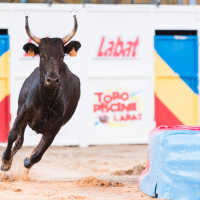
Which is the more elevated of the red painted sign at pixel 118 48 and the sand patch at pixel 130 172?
the red painted sign at pixel 118 48

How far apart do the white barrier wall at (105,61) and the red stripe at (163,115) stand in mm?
147

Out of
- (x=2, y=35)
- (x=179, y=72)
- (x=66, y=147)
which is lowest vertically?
(x=66, y=147)

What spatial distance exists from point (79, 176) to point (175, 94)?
4886 millimetres

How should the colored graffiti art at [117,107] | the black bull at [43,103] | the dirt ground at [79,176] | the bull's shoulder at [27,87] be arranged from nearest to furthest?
the dirt ground at [79,176], the black bull at [43,103], the bull's shoulder at [27,87], the colored graffiti art at [117,107]

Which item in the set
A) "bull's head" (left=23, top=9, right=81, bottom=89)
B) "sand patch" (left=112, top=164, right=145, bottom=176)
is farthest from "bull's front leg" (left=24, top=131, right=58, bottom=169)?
"sand patch" (left=112, top=164, right=145, bottom=176)

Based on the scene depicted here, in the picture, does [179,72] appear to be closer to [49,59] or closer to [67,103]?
[67,103]

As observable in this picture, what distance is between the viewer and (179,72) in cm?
1088

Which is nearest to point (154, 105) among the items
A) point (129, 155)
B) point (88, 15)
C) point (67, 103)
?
point (129, 155)

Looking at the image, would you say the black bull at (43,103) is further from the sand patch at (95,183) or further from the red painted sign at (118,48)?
the red painted sign at (118,48)

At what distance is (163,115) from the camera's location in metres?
10.8

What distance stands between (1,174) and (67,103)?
4.30 feet

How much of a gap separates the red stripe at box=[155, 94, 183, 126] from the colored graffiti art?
0.42 meters

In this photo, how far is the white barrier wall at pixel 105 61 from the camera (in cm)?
1029

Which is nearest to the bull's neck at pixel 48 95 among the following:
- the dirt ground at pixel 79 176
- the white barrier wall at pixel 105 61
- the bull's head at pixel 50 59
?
the bull's head at pixel 50 59
